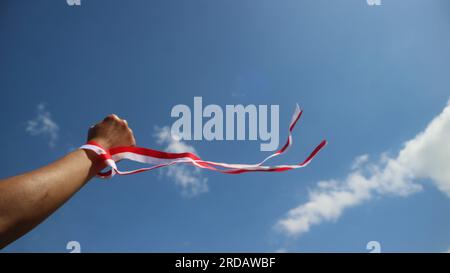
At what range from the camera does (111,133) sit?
1.11m

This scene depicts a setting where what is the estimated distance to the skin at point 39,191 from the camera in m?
0.65

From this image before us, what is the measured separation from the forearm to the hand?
236 mm

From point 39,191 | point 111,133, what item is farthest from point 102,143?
point 39,191

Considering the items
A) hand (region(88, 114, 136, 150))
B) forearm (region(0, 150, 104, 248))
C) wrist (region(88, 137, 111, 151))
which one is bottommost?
forearm (region(0, 150, 104, 248))

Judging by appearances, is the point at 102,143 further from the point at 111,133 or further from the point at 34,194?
the point at 34,194

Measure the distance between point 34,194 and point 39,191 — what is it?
1 centimetres

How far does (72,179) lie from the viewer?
798 millimetres

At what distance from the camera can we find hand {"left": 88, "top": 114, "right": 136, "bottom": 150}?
108 centimetres

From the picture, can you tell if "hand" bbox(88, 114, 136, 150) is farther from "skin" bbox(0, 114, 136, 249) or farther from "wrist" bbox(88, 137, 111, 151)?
"skin" bbox(0, 114, 136, 249)

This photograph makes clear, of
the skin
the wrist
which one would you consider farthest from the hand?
the skin

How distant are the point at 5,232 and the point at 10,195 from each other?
83 millimetres

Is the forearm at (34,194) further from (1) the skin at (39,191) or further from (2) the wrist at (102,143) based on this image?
(2) the wrist at (102,143)
